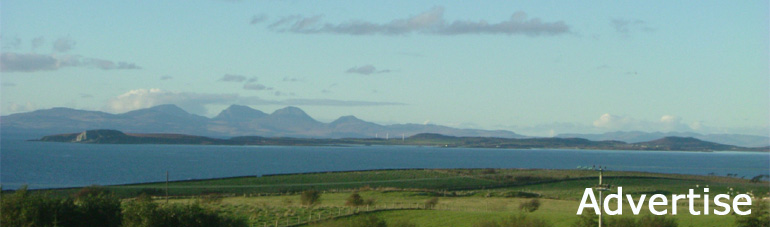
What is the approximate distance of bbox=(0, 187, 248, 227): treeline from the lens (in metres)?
30.2

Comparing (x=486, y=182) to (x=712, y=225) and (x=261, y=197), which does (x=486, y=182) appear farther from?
(x=712, y=225)

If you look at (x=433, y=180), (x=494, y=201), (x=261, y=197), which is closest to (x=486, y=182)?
(x=433, y=180)

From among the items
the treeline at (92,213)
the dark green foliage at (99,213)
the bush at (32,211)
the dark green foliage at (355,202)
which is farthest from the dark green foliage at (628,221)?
the bush at (32,211)

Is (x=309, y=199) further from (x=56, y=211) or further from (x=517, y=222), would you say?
(x=56, y=211)

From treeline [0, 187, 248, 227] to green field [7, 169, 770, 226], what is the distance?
5.55 feet

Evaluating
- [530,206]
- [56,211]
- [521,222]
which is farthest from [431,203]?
[56,211]

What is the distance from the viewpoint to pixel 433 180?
309 feet

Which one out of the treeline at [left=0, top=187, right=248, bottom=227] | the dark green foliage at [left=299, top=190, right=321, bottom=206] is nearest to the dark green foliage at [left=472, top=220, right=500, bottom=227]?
the treeline at [left=0, top=187, right=248, bottom=227]

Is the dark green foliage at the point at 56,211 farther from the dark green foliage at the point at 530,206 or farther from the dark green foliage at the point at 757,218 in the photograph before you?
the dark green foliage at the point at 530,206

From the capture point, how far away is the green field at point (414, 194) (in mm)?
47531

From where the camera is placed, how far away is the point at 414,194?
6756 cm

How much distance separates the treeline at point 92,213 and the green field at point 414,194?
1.69 m

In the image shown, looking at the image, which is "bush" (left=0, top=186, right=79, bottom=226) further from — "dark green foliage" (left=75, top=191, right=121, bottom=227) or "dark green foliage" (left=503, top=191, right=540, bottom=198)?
"dark green foliage" (left=503, top=191, right=540, bottom=198)

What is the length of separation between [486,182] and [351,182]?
15628 mm
